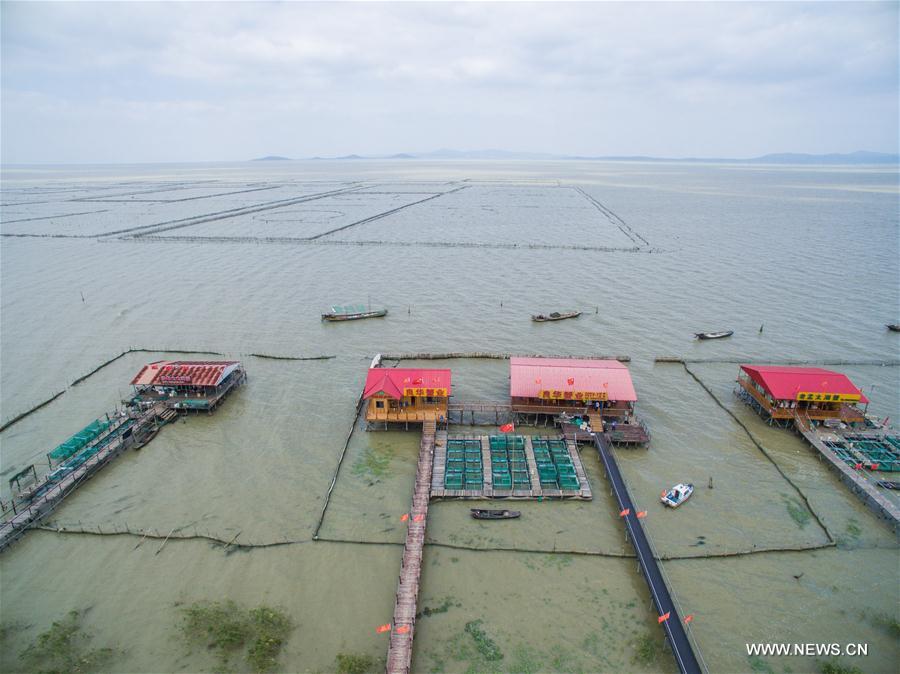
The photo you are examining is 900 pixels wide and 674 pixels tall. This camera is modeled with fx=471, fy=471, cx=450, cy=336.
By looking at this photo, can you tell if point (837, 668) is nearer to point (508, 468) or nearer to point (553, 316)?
point (508, 468)

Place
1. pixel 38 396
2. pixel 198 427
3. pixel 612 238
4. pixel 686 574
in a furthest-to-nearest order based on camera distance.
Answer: pixel 612 238 → pixel 38 396 → pixel 198 427 → pixel 686 574

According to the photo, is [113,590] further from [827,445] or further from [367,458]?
[827,445]

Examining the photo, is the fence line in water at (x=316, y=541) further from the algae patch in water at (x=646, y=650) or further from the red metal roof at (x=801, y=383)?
the red metal roof at (x=801, y=383)

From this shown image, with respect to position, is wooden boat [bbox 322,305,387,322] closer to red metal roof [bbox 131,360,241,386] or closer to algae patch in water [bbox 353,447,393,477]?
red metal roof [bbox 131,360,241,386]

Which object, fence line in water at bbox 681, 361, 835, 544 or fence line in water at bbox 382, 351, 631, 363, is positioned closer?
fence line in water at bbox 681, 361, 835, 544

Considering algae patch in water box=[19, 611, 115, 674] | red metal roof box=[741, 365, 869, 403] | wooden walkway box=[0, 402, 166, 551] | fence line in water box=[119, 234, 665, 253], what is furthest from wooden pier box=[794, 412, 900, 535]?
fence line in water box=[119, 234, 665, 253]

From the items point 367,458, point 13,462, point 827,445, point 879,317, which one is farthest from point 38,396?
point 879,317
